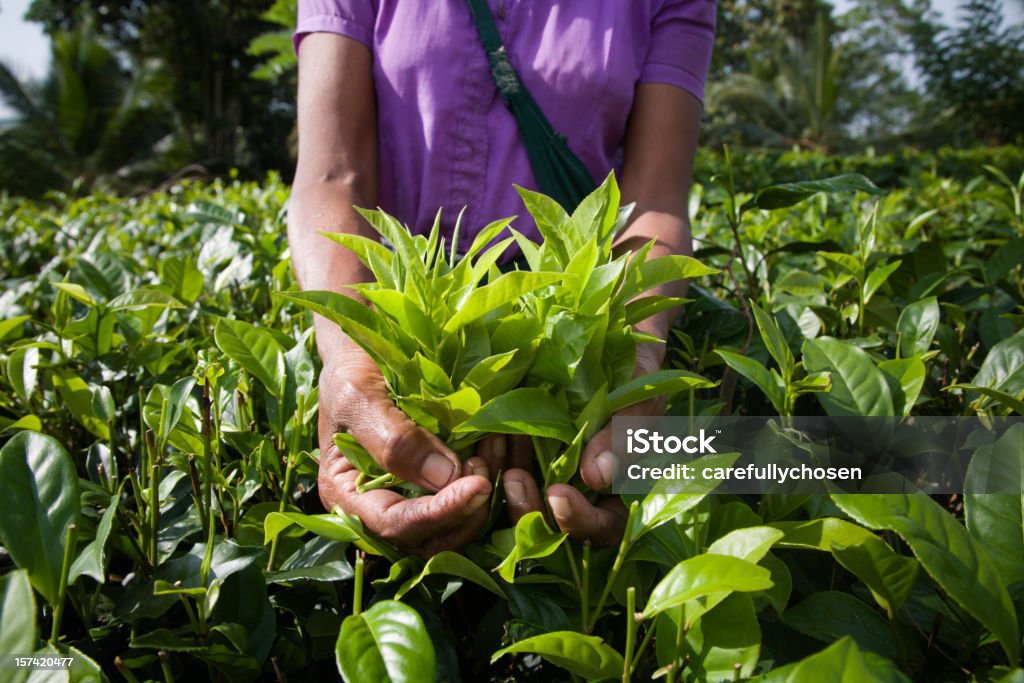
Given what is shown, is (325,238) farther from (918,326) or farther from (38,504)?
(918,326)

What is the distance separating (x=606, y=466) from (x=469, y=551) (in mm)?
170

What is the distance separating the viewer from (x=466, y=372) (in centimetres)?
74

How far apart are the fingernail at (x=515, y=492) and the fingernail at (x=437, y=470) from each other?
6cm

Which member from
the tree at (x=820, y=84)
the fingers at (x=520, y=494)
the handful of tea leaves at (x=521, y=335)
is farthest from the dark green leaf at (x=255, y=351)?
the tree at (x=820, y=84)

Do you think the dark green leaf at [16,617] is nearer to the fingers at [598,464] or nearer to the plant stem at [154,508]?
the plant stem at [154,508]

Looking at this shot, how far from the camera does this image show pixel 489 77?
1.42m

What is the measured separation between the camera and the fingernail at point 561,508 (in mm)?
650

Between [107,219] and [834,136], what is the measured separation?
25.5 meters

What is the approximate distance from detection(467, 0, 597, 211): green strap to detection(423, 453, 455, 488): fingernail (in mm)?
815

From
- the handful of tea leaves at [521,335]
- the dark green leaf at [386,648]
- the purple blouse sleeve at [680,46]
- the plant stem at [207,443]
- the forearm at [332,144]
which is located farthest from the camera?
the purple blouse sleeve at [680,46]

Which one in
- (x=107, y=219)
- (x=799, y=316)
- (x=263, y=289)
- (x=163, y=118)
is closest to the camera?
(x=799, y=316)

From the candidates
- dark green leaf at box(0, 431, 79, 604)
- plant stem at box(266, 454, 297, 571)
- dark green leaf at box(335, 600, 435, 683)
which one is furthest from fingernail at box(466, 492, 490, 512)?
dark green leaf at box(0, 431, 79, 604)

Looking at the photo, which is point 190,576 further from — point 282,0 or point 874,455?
point 282,0

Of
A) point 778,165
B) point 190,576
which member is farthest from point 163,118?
point 190,576
